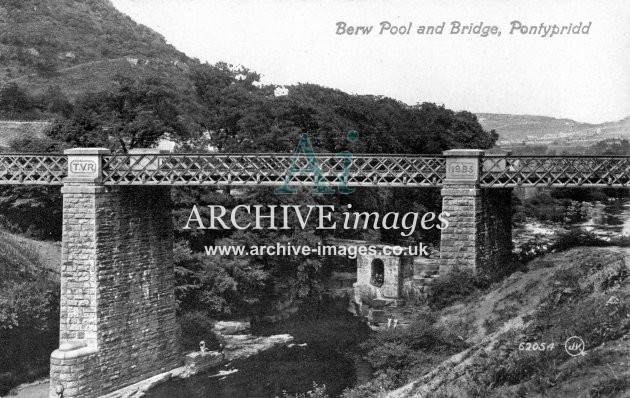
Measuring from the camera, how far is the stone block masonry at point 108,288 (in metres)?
19.5

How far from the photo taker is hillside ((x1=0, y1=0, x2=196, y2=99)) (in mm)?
51559

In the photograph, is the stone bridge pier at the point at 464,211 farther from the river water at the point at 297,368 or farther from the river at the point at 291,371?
the river water at the point at 297,368

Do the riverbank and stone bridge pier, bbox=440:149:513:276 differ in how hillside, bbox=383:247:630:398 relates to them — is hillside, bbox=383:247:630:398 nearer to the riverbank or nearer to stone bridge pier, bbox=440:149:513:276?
stone bridge pier, bbox=440:149:513:276

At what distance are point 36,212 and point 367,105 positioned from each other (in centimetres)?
2482

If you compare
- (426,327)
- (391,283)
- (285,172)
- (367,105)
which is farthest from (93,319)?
(367,105)

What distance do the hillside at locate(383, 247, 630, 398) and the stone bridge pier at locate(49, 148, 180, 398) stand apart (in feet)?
30.8

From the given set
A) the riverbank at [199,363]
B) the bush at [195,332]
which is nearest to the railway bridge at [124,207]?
the riverbank at [199,363]

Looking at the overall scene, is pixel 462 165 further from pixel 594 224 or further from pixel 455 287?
pixel 594 224

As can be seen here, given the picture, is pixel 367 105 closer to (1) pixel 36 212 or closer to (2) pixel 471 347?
(1) pixel 36 212

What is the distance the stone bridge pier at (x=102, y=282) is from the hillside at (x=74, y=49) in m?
26.9

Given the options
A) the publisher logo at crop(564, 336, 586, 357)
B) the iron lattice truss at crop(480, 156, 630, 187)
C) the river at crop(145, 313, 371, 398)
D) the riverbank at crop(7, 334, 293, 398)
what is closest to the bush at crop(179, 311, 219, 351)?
the riverbank at crop(7, 334, 293, 398)

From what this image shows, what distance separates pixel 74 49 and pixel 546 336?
55673mm

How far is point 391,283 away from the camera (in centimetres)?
3619

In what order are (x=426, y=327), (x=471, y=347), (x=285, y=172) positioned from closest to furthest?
(x=471, y=347) → (x=426, y=327) → (x=285, y=172)
